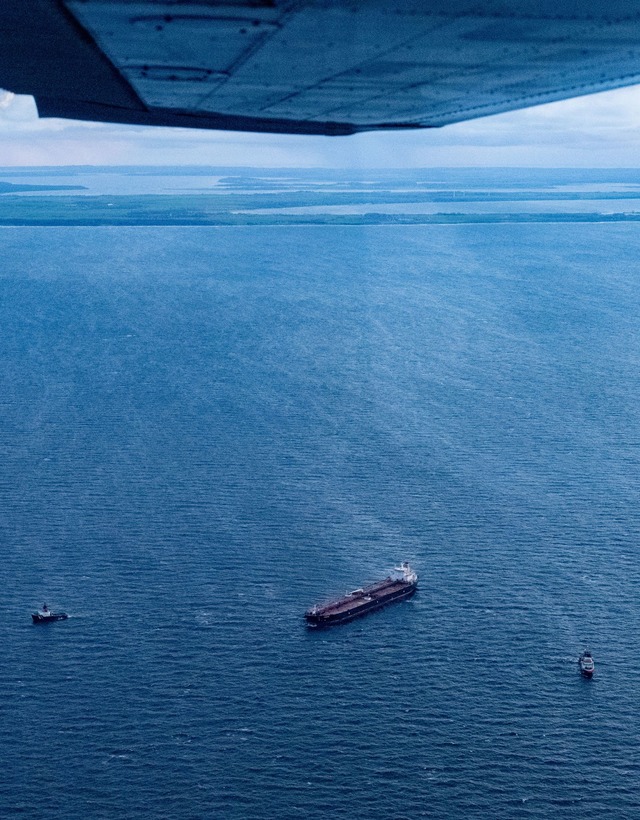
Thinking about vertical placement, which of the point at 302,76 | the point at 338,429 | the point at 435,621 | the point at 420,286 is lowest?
the point at 435,621

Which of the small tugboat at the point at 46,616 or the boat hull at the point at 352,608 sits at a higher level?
the boat hull at the point at 352,608

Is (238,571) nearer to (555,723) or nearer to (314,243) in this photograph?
(555,723)

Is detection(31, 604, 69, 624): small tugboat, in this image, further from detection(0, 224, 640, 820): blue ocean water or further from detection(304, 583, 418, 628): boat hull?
detection(304, 583, 418, 628): boat hull

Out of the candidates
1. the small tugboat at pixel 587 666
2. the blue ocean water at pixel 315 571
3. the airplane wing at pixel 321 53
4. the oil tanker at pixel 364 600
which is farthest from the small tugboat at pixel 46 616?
the airplane wing at pixel 321 53

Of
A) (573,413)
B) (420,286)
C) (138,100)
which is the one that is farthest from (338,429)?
(420,286)

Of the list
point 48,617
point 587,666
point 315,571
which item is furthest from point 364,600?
point 48,617

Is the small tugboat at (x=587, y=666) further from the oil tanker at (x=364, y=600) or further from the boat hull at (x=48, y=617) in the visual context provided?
the boat hull at (x=48, y=617)
